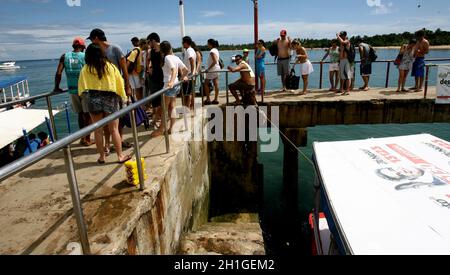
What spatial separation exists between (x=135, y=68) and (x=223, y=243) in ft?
13.0

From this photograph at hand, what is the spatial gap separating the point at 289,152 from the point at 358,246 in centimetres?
646

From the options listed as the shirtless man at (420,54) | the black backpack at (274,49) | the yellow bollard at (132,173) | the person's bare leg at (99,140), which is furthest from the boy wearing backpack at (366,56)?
the yellow bollard at (132,173)

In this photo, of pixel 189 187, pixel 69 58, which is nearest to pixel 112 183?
pixel 189 187

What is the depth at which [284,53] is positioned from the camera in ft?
30.3

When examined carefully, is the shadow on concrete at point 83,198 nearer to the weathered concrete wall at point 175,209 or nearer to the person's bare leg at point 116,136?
the person's bare leg at point 116,136

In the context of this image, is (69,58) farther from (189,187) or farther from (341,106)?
(341,106)

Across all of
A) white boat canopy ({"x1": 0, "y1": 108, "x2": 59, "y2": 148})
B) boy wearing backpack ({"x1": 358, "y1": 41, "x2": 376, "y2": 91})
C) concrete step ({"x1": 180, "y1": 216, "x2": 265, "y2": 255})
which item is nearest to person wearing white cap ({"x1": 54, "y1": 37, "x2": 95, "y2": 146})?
concrete step ({"x1": 180, "y1": 216, "x2": 265, "y2": 255})

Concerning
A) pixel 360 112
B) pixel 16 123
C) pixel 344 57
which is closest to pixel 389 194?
pixel 360 112

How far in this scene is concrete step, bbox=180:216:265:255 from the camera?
14.1 feet

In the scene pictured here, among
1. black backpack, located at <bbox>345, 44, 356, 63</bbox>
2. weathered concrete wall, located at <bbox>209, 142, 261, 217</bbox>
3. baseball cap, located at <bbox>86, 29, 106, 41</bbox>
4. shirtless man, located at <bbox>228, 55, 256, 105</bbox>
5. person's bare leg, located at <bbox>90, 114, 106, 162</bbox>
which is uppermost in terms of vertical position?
baseball cap, located at <bbox>86, 29, 106, 41</bbox>

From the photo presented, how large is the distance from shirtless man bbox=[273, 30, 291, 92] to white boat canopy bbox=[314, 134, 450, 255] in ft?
16.7

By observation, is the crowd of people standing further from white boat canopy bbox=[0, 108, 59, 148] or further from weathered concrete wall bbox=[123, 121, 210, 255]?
white boat canopy bbox=[0, 108, 59, 148]
